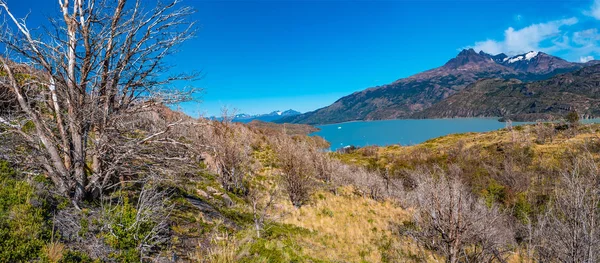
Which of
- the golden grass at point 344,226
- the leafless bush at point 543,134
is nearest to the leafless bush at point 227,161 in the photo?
the golden grass at point 344,226

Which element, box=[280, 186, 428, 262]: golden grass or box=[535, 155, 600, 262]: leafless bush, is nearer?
box=[535, 155, 600, 262]: leafless bush

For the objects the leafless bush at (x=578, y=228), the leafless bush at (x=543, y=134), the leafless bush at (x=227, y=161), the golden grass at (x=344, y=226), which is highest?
the leafless bush at (x=227, y=161)

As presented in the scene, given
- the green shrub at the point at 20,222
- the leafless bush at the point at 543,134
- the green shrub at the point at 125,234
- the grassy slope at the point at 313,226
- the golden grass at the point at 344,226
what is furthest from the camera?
the leafless bush at the point at 543,134

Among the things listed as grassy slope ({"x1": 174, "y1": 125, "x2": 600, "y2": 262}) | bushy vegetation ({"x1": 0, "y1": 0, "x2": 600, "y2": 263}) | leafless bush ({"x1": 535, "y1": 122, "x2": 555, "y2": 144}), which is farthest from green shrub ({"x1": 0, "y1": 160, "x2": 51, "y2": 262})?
leafless bush ({"x1": 535, "y1": 122, "x2": 555, "y2": 144})

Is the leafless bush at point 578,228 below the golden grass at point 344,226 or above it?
above

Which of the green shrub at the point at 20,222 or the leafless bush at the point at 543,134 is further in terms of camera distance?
the leafless bush at the point at 543,134

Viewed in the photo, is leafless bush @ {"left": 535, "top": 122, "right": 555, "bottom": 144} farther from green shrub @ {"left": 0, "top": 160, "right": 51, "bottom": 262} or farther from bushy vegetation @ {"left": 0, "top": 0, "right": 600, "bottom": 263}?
green shrub @ {"left": 0, "top": 160, "right": 51, "bottom": 262}

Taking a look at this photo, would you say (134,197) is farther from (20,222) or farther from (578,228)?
(578,228)

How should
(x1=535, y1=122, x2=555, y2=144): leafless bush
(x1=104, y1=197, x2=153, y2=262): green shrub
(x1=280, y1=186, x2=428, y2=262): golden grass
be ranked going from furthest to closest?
(x1=535, y1=122, x2=555, y2=144): leafless bush, (x1=280, y1=186, x2=428, y2=262): golden grass, (x1=104, y1=197, x2=153, y2=262): green shrub

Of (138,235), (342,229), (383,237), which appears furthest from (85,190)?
(383,237)

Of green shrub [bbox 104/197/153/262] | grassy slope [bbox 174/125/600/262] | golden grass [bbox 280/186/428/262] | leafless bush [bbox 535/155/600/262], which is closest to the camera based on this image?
green shrub [bbox 104/197/153/262]

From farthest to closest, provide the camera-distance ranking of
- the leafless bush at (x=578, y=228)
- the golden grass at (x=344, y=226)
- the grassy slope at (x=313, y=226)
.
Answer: the golden grass at (x=344, y=226)
the leafless bush at (x=578, y=228)
the grassy slope at (x=313, y=226)

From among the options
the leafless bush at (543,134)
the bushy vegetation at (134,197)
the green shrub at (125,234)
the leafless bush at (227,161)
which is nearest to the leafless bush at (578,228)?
the bushy vegetation at (134,197)

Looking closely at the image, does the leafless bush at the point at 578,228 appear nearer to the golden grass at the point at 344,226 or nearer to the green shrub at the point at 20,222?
the golden grass at the point at 344,226
